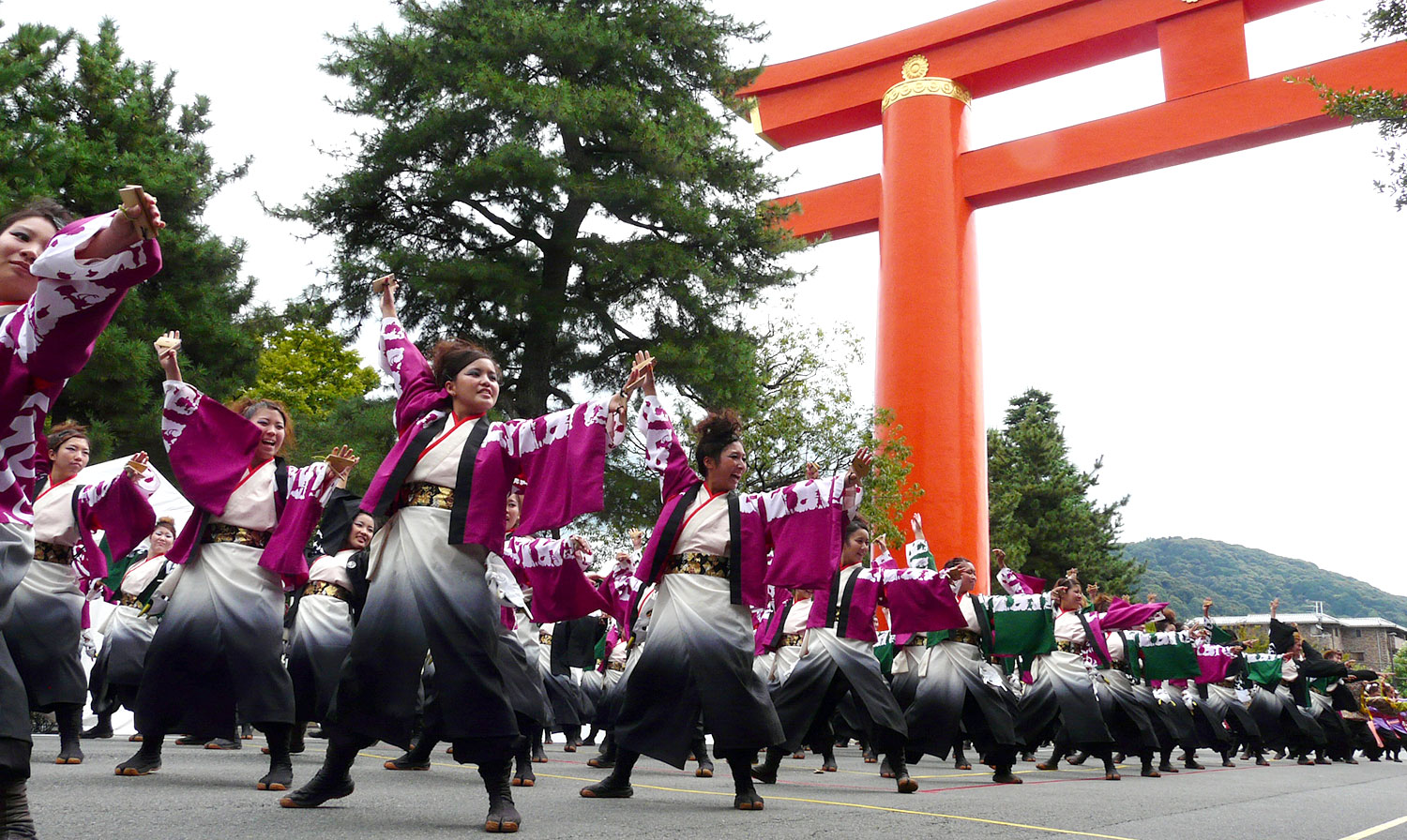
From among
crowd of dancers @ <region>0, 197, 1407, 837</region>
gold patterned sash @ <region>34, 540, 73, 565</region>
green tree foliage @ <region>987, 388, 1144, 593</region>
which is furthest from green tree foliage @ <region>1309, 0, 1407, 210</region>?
green tree foliage @ <region>987, 388, 1144, 593</region>

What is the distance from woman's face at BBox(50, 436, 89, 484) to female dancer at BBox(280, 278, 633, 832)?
240 cm

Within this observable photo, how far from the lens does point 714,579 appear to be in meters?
5.01

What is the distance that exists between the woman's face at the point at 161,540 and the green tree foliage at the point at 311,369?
739 inches

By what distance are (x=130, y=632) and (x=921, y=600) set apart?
542 centimetres

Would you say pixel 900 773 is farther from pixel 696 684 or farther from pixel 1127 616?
pixel 1127 616

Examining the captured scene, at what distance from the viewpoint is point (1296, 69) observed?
52.3ft

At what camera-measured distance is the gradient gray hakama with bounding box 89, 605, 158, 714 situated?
22.7 feet

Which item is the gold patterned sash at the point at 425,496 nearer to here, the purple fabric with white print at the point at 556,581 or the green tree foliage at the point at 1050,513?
the purple fabric with white print at the point at 556,581

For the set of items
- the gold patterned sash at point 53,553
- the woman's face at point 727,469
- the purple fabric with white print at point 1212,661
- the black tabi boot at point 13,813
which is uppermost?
the woman's face at point 727,469

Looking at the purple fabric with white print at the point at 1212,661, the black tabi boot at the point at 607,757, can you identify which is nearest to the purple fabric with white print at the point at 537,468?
the black tabi boot at the point at 607,757

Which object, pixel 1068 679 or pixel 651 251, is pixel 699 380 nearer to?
pixel 651 251

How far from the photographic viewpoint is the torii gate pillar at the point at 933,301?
1748 cm

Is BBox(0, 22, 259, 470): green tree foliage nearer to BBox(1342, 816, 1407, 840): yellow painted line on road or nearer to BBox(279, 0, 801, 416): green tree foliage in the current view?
BBox(279, 0, 801, 416): green tree foliage

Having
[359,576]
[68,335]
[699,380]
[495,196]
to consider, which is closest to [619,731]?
[359,576]
